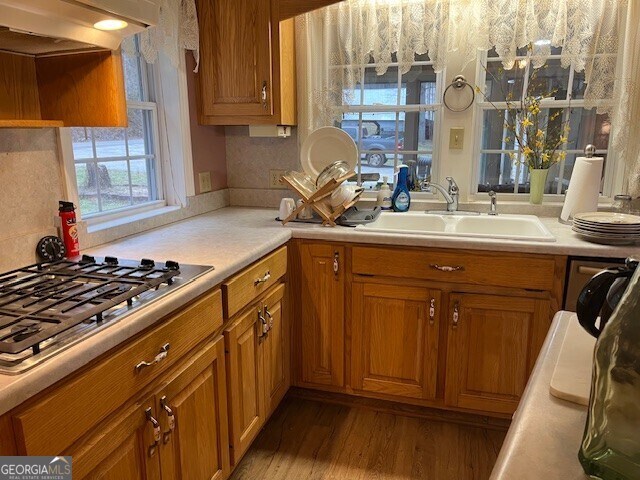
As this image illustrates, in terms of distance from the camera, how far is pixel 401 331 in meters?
2.21

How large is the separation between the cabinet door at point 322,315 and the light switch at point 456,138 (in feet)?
2.97

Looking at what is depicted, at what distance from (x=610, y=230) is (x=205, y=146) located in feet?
6.56

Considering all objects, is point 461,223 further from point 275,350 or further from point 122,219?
point 122,219

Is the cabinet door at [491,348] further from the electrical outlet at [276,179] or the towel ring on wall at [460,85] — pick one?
the electrical outlet at [276,179]

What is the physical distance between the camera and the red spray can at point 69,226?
67.8 inches

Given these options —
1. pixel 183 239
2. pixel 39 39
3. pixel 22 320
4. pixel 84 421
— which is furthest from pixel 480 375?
pixel 39 39

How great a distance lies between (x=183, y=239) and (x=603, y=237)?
1697 millimetres

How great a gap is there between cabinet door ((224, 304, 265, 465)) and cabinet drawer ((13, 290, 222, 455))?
259mm

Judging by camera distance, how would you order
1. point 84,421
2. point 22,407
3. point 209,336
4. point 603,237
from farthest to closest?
point 603,237, point 209,336, point 84,421, point 22,407

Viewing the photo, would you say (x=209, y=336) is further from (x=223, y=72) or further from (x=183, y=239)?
(x=223, y=72)

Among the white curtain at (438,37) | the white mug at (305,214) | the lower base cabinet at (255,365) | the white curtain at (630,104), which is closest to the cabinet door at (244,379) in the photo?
the lower base cabinet at (255,365)

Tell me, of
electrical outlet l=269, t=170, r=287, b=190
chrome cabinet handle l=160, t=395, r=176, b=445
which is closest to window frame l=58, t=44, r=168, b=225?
electrical outlet l=269, t=170, r=287, b=190

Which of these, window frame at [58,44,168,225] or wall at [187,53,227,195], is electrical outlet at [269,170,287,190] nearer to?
wall at [187,53,227,195]

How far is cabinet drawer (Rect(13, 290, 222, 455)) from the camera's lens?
95 cm
